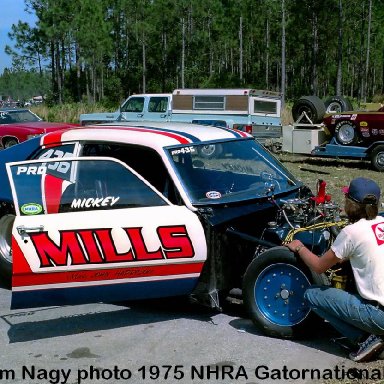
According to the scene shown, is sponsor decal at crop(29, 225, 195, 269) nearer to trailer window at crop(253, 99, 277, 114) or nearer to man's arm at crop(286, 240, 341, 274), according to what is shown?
man's arm at crop(286, 240, 341, 274)

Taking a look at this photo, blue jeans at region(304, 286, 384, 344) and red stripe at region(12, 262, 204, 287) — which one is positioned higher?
red stripe at region(12, 262, 204, 287)

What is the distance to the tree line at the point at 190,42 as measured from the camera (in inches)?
1943

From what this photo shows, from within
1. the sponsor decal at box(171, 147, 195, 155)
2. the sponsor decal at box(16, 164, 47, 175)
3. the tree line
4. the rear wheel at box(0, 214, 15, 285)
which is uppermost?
the tree line

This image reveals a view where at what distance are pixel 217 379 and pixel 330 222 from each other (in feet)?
5.03

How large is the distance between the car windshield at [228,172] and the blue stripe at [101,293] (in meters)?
0.70

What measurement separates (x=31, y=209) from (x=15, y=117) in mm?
14944

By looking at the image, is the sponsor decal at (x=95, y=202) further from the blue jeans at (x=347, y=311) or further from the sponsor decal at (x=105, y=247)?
the blue jeans at (x=347, y=311)

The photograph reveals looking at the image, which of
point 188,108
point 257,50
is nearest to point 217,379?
point 188,108

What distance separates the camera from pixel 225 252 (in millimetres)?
5066

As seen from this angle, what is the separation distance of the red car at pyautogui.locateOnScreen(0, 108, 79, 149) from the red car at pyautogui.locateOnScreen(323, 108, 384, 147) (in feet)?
22.8

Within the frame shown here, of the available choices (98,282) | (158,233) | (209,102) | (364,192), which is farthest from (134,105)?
(364,192)

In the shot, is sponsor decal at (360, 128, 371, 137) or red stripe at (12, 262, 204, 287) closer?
red stripe at (12, 262, 204, 287)

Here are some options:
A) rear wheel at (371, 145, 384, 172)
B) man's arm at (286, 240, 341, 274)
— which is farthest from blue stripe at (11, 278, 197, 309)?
rear wheel at (371, 145, 384, 172)

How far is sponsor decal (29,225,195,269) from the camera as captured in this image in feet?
15.4
